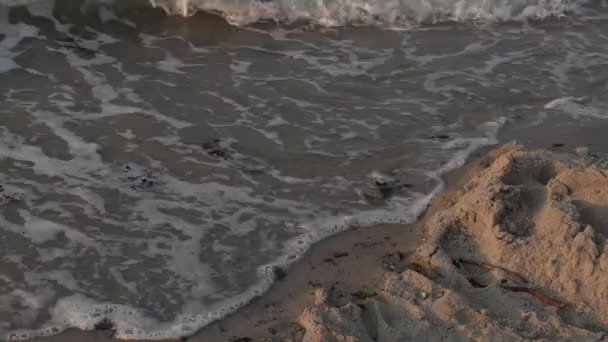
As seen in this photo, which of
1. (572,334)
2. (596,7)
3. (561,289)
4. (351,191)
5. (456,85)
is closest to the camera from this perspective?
(572,334)

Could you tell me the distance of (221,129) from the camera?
5.14 m

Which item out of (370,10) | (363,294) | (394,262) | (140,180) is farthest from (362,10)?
(363,294)

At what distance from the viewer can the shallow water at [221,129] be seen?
3.62 meters

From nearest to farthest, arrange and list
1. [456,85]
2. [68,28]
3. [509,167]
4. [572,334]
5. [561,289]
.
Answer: [572,334] < [561,289] < [509,167] < [456,85] < [68,28]

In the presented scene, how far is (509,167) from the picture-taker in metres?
4.13

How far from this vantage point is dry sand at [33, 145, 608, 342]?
121 inches

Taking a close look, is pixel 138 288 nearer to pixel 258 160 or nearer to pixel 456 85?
pixel 258 160

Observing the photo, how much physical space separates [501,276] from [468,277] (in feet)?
0.54

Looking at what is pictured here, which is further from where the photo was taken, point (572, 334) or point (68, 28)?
point (68, 28)

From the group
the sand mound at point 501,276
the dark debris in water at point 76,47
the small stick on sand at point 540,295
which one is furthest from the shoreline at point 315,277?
the dark debris in water at point 76,47

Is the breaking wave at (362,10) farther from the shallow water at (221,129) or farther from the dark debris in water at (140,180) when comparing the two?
the dark debris in water at (140,180)

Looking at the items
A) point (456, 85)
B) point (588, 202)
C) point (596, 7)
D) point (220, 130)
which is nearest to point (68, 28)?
point (220, 130)

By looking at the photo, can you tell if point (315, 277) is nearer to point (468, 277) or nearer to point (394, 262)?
point (394, 262)

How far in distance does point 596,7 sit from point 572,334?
22.6 feet
